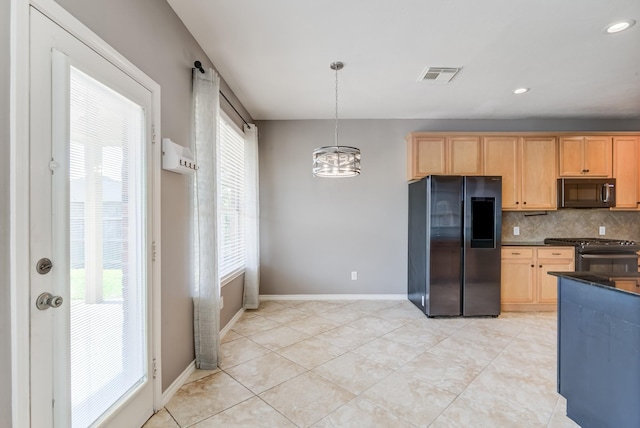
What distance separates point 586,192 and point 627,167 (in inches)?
26.7

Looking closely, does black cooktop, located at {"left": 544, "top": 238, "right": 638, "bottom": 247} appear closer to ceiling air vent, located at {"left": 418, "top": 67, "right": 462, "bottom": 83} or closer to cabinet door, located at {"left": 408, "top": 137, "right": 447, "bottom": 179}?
cabinet door, located at {"left": 408, "top": 137, "right": 447, "bottom": 179}

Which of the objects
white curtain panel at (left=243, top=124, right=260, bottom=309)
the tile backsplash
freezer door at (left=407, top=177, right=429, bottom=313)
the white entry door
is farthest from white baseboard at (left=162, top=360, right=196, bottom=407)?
the tile backsplash

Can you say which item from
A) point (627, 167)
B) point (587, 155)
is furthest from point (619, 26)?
point (627, 167)

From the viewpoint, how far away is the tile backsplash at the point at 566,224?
4125 millimetres

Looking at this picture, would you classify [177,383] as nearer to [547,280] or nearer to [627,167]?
[547,280]

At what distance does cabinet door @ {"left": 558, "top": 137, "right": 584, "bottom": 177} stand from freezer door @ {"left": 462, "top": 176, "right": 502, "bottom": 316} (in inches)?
47.1

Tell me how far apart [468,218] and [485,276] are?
2.53 ft

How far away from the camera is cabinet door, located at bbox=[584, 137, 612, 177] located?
151 inches

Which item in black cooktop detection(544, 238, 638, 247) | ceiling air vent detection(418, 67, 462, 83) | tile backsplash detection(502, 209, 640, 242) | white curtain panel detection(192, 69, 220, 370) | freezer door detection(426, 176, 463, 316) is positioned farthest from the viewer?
tile backsplash detection(502, 209, 640, 242)

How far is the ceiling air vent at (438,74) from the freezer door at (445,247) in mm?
1107

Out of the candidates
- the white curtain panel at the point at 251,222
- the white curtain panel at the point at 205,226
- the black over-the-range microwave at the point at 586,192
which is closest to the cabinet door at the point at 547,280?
the black over-the-range microwave at the point at 586,192

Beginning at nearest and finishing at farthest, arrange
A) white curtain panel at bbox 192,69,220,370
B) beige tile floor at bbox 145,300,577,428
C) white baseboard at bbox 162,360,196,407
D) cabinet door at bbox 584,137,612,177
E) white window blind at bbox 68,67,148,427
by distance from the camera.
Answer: white window blind at bbox 68,67,148,427, beige tile floor at bbox 145,300,577,428, white baseboard at bbox 162,360,196,407, white curtain panel at bbox 192,69,220,370, cabinet door at bbox 584,137,612,177

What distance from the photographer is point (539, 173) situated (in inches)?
152

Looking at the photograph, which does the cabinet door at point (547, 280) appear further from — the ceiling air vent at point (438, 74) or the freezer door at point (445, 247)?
the ceiling air vent at point (438, 74)
